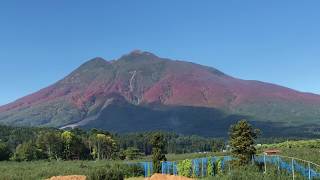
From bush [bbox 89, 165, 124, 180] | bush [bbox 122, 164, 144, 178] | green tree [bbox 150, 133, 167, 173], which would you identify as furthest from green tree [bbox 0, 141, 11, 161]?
bush [bbox 89, 165, 124, 180]

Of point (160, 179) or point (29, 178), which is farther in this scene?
point (29, 178)

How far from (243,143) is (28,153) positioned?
56.3 m

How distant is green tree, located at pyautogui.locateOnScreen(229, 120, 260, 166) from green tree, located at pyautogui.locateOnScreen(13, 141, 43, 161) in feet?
174

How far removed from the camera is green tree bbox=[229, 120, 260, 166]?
50500 mm

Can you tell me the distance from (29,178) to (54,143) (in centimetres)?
5022

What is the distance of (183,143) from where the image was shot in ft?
623

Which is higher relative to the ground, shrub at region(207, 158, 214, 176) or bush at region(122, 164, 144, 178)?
shrub at region(207, 158, 214, 176)

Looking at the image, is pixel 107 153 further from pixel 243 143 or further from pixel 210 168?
pixel 243 143

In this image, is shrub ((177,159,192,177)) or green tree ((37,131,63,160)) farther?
green tree ((37,131,63,160))

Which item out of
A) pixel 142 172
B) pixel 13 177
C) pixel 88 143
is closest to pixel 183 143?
pixel 88 143

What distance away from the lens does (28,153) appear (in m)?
97.4

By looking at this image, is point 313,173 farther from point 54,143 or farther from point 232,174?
point 54,143

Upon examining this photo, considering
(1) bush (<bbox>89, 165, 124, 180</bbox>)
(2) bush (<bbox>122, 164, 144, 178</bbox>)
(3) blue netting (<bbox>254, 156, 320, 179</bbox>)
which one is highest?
(3) blue netting (<bbox>254, 156, 320, 179</bbox>)

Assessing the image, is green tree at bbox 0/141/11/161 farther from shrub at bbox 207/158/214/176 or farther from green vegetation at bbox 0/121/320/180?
shrub at bbox 207/158/214/176
